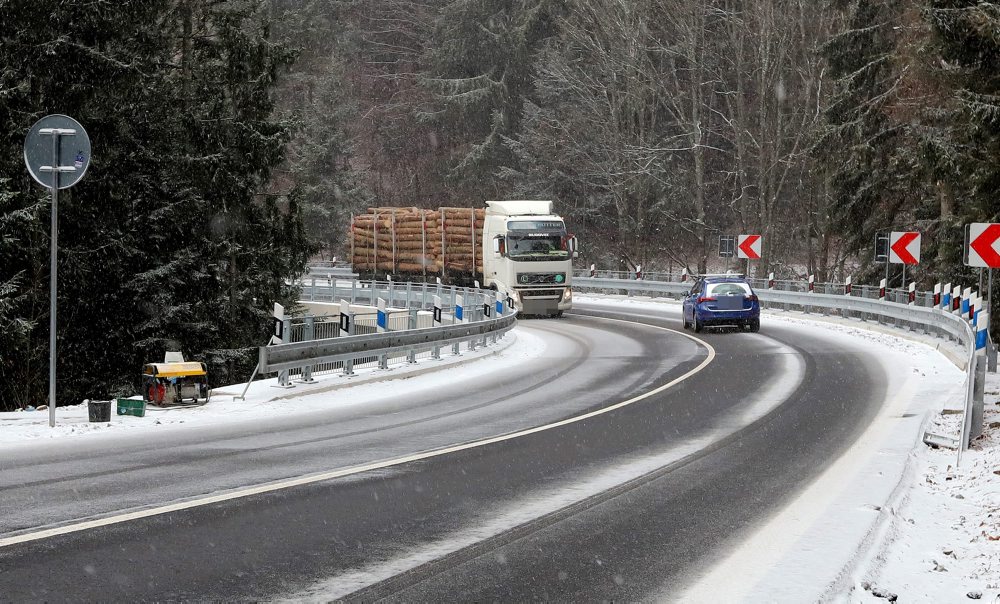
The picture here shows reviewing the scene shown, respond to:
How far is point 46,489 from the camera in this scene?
8461 mm

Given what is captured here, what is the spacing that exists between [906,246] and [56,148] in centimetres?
2297

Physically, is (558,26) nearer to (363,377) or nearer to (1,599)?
(363,377)

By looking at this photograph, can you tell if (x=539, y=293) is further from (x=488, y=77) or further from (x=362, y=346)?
(x=488, y=77)

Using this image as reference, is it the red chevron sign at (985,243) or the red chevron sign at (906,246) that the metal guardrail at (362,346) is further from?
the red chevron sign at (906,246)

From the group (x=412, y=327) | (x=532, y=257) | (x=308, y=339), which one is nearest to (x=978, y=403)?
(x=308, y=339)

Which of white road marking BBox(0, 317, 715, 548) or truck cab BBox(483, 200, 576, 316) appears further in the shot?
truck cab BBox(483, 200, 576, 316)

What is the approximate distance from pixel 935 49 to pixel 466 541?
24.2 meters

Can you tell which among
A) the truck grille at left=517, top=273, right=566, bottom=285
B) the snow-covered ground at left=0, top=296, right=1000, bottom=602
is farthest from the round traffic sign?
the truck grille at left=517, top=273, right=566, bottom=285

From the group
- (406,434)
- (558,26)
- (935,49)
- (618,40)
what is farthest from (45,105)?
(558,26)

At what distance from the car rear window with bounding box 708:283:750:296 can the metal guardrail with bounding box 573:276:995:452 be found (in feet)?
12.6

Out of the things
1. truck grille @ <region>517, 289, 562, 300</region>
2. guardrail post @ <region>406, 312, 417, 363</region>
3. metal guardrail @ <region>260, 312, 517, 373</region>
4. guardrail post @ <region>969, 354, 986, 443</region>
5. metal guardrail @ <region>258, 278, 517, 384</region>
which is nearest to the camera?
guardrail post @ <region>969, 354, 986, 443</region>

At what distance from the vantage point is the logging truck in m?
36.9

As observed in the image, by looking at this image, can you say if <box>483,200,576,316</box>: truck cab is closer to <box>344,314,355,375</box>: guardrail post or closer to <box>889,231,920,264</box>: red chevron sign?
<box>889,231,920,264</box>: red chevron sign

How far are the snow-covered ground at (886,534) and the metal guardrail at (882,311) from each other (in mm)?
494
